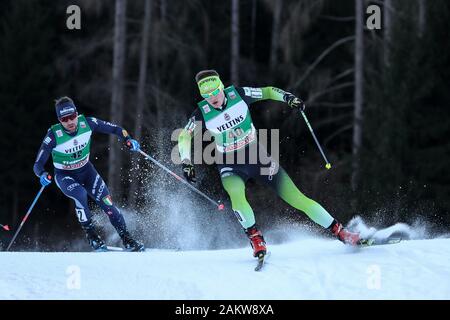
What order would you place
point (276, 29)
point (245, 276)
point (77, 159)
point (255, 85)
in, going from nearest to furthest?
point (245, 276)
point (77, 159)
point (255, 85)
point (276, 29)

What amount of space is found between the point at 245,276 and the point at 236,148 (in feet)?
4.19

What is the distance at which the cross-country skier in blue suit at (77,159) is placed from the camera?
7.24 metres

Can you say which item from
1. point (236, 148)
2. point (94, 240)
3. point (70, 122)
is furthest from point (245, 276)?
point (94, 240)

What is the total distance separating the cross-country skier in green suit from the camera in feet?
20.3

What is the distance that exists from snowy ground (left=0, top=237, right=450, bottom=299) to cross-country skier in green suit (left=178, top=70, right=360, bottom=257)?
14.8 inches

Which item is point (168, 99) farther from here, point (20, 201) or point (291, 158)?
point (20, 201)

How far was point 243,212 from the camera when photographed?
608 centimetres

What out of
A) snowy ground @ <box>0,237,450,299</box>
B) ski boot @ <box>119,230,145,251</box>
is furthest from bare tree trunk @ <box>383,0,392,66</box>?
snowy ground @ <box>0,237,450,299</box>

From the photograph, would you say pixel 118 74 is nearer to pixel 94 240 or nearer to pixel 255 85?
pixel 255 85

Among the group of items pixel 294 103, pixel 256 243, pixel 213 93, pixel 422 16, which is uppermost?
pixel 422 16

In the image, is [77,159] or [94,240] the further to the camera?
[94,240]

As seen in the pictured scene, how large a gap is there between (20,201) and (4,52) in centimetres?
395

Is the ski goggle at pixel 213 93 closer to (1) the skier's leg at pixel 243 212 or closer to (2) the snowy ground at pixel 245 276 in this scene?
(1) the skier's leg at pixel 243 212
